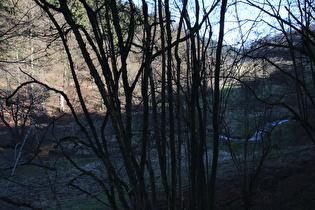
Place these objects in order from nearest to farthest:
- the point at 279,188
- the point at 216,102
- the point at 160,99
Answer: the point at 216,102
the point at 160,99
the point at 279,188

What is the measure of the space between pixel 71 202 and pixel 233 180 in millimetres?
5018

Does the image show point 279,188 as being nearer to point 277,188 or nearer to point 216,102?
point 277,188

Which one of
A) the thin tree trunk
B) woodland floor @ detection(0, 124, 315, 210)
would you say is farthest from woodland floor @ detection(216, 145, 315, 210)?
the thin tree trunk

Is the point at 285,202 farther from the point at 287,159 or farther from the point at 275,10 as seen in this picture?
the point at 287,159

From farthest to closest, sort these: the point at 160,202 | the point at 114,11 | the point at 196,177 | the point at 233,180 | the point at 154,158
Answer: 1. the point at 154,158
2. the point at 233,180
3. the point at 160,202
4. the point at 196,177
5. the point at 114,11

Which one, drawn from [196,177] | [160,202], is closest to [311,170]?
[160,202]

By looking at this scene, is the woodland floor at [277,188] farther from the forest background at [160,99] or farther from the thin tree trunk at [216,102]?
the thin tree trunk at [216,102]

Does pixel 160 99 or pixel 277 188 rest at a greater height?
pixel 160 99

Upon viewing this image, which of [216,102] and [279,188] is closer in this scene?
[216,102]

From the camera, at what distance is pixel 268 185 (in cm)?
674

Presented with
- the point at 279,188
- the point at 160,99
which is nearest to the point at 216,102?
the point at 160,99

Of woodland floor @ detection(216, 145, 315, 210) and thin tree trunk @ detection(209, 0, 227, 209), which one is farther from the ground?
thin tree trunk @ detection(209, 0, 227, 209)

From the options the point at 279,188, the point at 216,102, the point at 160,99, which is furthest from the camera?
the point at 279,188

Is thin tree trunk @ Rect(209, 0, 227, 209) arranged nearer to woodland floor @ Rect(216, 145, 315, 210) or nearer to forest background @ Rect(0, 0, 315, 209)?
forest background @ Rect(0, 0, 315, 209)
